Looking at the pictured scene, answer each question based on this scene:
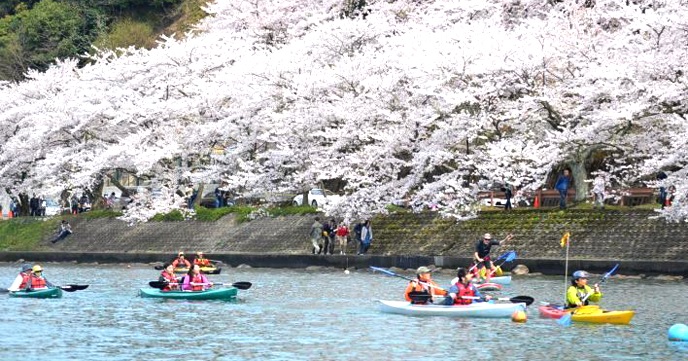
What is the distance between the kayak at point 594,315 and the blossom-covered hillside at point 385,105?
1133 centimetres

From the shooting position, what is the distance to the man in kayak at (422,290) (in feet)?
104

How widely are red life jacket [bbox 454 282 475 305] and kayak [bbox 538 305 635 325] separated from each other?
1.79m

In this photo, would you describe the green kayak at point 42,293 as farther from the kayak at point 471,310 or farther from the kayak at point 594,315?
the kayak at point 594,315

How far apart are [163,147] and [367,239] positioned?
41.8 ft

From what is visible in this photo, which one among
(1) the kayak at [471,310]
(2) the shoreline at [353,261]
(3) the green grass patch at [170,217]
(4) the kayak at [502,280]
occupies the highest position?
(3) the green grass patch at [170,217]

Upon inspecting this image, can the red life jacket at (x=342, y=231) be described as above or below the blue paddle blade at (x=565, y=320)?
above

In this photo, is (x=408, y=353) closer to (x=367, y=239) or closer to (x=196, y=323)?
(x=196, y=323)

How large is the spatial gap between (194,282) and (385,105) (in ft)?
53.7

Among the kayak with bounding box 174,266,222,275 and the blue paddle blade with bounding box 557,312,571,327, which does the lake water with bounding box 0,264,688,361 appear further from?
the kayak with bounding box 174,266,222,275

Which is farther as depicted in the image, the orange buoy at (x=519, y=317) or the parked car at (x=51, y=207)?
the parked car at (x=51, y=207)

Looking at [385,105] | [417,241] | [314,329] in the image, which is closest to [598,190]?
[417,241]

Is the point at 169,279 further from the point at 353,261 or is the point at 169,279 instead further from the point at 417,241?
the point at 417,241

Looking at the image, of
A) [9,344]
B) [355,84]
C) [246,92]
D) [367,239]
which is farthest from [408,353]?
[246,92]

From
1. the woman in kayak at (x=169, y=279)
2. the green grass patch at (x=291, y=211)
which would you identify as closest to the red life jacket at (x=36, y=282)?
the woman in kayak at (x=169, y=279)
